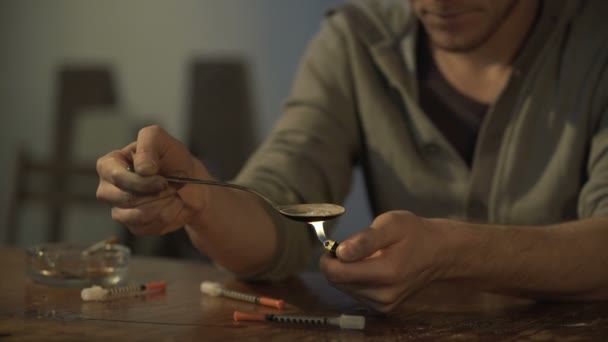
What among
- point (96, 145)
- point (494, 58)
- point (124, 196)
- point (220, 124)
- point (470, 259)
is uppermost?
point (494, 58)

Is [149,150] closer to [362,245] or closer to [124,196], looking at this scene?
[124,196]

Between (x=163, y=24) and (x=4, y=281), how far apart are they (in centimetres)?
207

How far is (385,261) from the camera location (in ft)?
3.45

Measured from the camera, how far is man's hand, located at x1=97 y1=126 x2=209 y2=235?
42.0 inches

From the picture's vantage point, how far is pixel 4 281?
1.33m

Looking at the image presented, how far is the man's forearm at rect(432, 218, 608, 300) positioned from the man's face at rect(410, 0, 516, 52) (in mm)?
454

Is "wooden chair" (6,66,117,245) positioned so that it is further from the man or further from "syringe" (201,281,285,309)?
"syringe" (201,281,285,309)

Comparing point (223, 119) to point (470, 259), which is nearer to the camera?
point (470, 259)

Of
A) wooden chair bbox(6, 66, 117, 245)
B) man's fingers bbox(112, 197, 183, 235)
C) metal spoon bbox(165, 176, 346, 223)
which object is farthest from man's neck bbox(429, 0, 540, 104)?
wooden chair bbox(6, 66, 117, 245)

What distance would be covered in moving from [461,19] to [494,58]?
0.61 ft

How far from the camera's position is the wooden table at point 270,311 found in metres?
1.00

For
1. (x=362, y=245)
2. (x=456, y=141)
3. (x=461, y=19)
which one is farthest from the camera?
(x=456, y=141)

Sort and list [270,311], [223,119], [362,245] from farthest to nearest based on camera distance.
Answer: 1. [223,119]
2. [270,311]
3. [362,245]

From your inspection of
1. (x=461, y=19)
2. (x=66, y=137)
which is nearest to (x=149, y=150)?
(x=461, y=19)
